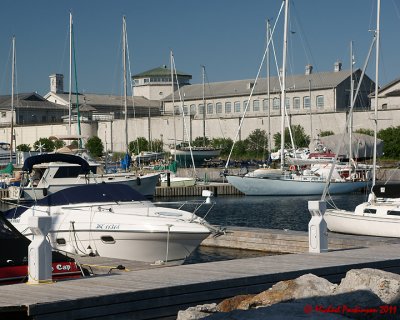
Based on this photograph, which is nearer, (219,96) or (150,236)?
(150,236)

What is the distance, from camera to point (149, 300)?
12383 mm

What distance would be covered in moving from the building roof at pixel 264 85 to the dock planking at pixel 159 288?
92.0m

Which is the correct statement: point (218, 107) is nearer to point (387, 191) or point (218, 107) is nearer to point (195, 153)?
point (195, 153)

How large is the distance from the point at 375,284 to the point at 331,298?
984 millimetres

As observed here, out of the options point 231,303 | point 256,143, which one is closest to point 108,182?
point 231,303

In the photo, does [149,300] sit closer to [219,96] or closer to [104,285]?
[104,285]

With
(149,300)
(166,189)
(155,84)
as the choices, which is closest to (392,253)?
(149,300)

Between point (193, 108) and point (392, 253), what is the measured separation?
4578 inches

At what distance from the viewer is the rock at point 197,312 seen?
11.7m

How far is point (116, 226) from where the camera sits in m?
19.8

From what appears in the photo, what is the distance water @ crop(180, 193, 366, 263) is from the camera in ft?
118

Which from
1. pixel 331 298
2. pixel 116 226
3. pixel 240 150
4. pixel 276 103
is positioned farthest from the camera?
pixel 276 103

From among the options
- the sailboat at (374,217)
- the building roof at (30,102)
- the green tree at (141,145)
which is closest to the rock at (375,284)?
the sailboat at (374,217)

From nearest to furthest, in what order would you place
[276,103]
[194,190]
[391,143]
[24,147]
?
[194,190] < [391,143] < [276,103] < [24,147]
